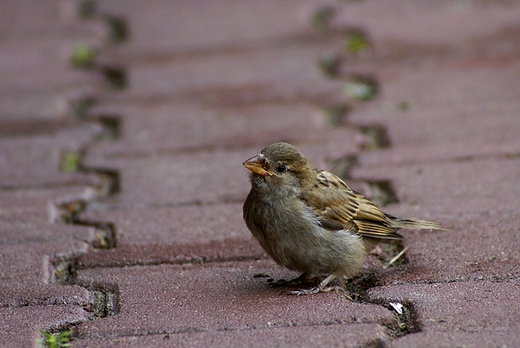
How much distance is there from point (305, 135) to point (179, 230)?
125 centimetres

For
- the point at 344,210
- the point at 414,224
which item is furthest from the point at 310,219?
the point at 414,224

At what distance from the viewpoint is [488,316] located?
108 inches

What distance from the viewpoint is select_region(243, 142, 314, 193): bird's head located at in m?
3.52

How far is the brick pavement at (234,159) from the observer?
288 cm

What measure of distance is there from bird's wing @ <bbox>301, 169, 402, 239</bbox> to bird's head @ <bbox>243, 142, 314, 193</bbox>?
Answer: 0.07 meters

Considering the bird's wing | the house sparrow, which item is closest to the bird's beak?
the house sparrow

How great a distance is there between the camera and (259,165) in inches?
139

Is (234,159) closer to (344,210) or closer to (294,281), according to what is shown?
(344,210)

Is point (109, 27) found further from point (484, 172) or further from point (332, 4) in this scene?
point (484, 172)

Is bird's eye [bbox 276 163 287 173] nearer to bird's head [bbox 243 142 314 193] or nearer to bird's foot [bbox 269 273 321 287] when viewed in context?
bird's head [bbox 243 142 314 193]

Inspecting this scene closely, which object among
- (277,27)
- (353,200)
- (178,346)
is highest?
(277,27)

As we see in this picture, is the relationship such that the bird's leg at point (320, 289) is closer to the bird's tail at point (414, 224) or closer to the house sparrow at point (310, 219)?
the house sparrow at point (310, 219)

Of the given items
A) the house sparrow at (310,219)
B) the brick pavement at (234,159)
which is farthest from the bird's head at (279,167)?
the brick pavement at (234,159)

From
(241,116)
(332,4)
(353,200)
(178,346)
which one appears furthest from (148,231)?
(332,4)
